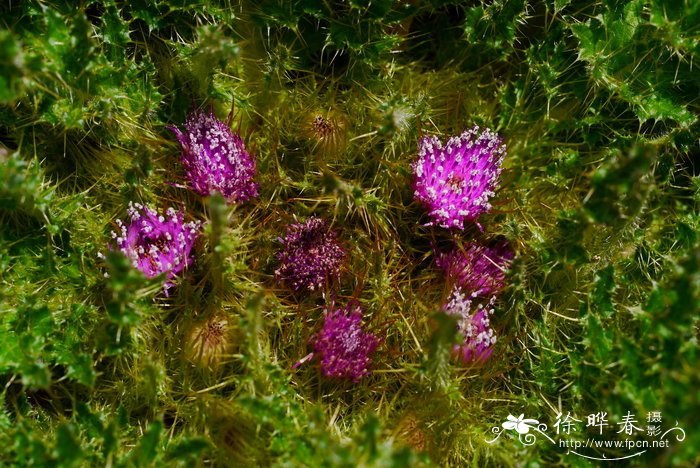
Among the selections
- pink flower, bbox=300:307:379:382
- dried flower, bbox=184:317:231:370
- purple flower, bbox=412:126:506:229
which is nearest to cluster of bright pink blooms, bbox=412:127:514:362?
purple flower, bbox=412:126:506:229

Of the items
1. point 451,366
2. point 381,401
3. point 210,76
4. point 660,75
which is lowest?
point 381,401

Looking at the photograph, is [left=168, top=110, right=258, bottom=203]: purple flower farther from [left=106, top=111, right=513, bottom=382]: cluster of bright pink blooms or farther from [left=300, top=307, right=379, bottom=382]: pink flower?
[left=300, top=307, right=379, bottom=382]: pink flower

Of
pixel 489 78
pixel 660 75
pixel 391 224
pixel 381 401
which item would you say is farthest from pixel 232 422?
pixel 660 75

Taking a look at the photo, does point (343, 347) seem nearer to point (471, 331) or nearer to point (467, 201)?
point (471, 331)

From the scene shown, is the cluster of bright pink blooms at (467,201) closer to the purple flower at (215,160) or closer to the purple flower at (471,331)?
the purple flower at (471,331)

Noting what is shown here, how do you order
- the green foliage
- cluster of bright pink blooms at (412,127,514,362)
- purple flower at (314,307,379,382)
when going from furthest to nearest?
cluster of bright pink blooms at (412,127,514,362) → purple flower at (314,307,379,382) → the green foliage

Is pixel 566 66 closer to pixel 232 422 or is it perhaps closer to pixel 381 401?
pixel 381 401
